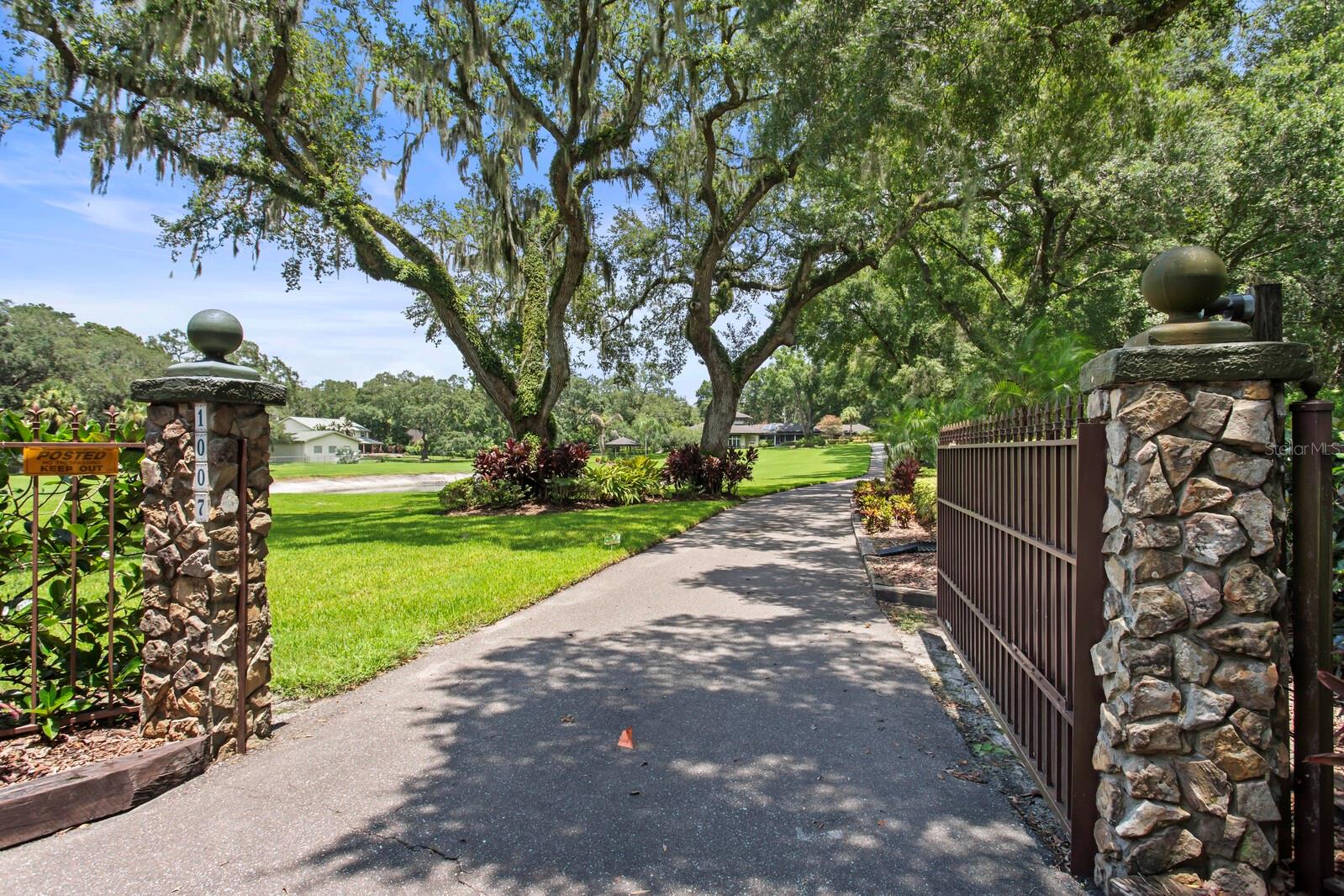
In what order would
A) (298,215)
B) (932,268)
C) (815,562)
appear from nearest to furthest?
(815,562) < (298,215) < (932,268)

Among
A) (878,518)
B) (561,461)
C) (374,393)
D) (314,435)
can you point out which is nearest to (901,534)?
(878,518)

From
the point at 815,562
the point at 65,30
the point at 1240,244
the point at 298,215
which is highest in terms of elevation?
the point at 65,30

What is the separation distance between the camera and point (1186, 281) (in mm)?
2377

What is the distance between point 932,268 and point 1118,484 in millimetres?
21911

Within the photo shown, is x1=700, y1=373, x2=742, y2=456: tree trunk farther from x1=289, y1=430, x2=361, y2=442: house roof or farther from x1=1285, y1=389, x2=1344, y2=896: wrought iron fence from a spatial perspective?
x1=289, y1=430, x2=361, y2=442: house roof

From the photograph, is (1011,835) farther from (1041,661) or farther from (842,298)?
(842,298)

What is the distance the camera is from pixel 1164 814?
2.24 meters

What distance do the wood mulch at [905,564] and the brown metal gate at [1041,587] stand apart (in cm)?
254

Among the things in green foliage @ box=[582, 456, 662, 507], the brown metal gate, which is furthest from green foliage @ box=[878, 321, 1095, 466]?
green foliage @ box=[582, 456, 662, 507]

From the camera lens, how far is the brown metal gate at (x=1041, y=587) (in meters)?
2.50

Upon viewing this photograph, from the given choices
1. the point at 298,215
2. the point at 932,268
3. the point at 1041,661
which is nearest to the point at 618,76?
the point at 298,215

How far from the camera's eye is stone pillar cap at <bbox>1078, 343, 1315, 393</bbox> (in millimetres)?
2174

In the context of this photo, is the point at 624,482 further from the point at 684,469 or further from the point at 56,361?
the point at 56,361

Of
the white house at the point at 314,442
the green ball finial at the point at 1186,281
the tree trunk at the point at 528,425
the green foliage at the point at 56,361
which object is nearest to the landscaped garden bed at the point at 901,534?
the green ball finial at the point at 1186,281
